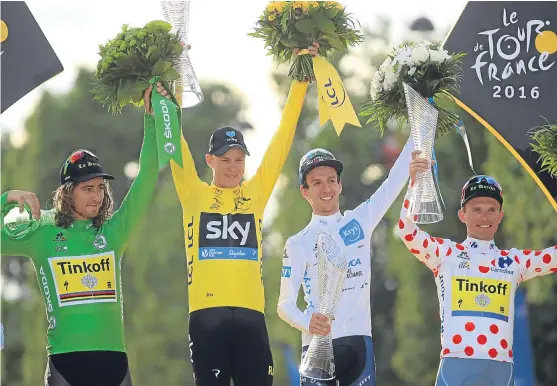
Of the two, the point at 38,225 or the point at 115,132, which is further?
the point at 115,132

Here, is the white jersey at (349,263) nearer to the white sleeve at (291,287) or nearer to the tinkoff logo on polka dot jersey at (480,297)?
the white sleeve at (291,287)

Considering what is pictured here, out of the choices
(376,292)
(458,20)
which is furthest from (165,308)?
(458,20)

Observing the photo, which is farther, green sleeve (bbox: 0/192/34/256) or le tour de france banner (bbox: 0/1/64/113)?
le tour de france banner (bbox: 0/1/64/113)

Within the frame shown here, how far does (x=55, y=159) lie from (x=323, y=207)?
13.5m

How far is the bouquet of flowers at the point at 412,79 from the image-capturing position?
7.38 m

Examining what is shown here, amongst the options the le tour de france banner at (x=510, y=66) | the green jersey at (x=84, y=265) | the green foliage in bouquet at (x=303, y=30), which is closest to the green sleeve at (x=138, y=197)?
the green jersey at (x=84, y=265)

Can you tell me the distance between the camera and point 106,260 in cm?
680

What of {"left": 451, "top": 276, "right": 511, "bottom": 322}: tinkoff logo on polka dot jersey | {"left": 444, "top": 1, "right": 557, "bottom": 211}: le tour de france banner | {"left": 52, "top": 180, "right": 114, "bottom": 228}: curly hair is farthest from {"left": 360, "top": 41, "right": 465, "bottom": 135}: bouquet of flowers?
{"left": 52, "top": 180, "right": 114, "bottom": 228}: curly hair

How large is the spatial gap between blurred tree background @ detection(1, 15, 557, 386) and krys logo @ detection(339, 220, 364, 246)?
744 centimetres

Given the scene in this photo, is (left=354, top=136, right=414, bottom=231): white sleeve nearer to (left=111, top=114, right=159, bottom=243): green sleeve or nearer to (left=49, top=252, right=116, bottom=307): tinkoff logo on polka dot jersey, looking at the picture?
(left=111, top=114, right=159, bottom=243): green sleeve

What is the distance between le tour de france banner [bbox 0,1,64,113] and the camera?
25.3 ft

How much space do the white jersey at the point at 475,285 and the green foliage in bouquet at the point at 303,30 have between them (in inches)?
38.8

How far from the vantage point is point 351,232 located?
7.24 m

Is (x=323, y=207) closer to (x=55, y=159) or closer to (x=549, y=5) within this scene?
(x=549, y=5)
